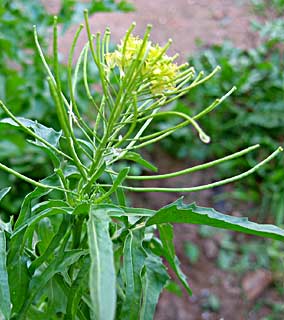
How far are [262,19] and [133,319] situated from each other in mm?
2922

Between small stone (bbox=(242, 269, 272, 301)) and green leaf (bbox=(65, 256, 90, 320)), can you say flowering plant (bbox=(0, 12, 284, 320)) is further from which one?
small stone (bbox=(242, 269, 272, 301))

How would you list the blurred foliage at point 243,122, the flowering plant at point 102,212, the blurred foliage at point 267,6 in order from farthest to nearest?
the blurred foliage at point 267,6, the blurred foliage at point 243,122, the flowering plant at point 102,212

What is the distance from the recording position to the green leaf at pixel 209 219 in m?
0.67

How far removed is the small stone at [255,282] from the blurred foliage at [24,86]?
84cm

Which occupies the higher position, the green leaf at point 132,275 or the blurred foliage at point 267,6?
the blurred foliage at point 267,6

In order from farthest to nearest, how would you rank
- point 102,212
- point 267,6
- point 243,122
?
point 267,6 → point 243,122 → point 102,212

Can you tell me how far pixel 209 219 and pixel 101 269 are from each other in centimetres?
19

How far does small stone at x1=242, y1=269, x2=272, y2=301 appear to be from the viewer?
6.82 ft

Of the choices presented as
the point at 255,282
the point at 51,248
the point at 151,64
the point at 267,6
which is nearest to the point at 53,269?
the point at 51,248

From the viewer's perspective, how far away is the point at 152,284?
2.49 ft

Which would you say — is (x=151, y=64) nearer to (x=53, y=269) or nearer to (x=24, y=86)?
(x=53, y=269)

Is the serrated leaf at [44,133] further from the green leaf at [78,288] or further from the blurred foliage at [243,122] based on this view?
the blurred foliage at [243,122]

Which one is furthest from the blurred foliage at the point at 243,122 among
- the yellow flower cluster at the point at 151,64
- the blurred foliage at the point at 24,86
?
the yellow flower cluster at the point at 151,64

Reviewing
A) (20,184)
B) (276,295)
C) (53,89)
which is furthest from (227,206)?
(53,89)
